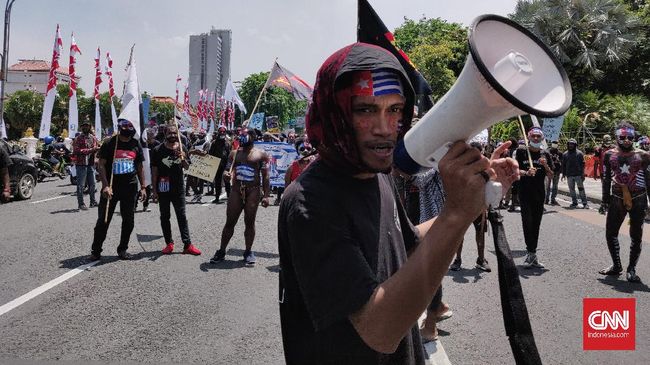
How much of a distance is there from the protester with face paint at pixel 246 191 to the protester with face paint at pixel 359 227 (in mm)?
5861

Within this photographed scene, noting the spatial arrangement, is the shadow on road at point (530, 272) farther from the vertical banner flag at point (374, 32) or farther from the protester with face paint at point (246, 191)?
the vertical banner flag at point (374, 32)

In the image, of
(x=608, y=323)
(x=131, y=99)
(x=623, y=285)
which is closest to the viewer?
(x=608, y=323)

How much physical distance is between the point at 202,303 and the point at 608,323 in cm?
388

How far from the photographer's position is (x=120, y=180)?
7.53m

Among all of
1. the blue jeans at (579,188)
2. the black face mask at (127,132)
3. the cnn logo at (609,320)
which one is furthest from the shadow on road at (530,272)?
the blue jeans at (579,188)

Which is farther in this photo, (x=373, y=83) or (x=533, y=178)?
(x=533, y=178)

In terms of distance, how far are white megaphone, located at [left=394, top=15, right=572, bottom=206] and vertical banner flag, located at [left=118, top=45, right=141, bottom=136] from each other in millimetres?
7119

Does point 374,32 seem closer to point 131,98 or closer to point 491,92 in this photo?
point 491,92

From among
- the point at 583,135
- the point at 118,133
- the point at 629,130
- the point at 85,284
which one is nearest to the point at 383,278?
the point at 85,284

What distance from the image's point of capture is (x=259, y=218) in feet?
37.7

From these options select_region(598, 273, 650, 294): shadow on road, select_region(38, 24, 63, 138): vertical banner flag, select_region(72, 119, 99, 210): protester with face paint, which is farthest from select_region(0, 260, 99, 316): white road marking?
select_region(38, 24, 63, 138): vertical banner flag

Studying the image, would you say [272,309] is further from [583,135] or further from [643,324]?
[583,135]

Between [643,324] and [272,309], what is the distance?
132 inches

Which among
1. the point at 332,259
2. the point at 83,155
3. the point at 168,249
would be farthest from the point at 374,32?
the point at 83,155
